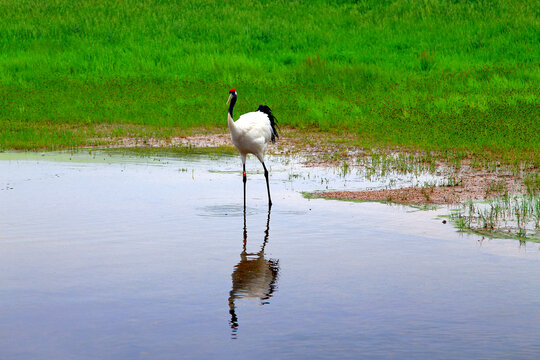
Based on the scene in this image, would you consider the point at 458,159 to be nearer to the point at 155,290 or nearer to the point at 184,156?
the point at 184,156

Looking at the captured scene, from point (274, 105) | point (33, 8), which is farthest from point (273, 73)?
point (33, 8)

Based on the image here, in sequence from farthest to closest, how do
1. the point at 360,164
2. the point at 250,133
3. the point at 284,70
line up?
the point at 284,70, the point at 360,164, the point at 250,133

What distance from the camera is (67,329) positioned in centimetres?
608

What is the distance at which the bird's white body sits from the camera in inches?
508

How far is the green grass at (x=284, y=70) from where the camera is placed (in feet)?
66.3

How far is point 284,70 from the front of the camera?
88.4ft

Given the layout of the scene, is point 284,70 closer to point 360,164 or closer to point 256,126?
point 360,164

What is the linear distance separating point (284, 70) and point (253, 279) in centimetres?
1994

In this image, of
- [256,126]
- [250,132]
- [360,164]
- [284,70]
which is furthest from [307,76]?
[250,132]

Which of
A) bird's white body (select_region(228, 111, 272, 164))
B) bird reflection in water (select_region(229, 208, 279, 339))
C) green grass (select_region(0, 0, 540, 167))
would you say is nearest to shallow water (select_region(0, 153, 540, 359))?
bird reflection in water (select_region(229, 208, 279, 339))

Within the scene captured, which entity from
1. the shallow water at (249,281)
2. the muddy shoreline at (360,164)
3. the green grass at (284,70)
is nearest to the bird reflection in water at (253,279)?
the shallow water at (249,281)

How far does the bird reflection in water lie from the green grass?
27.8 feet

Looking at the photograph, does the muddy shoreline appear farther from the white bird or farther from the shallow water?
the white bird

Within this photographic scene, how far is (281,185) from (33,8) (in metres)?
27.3
